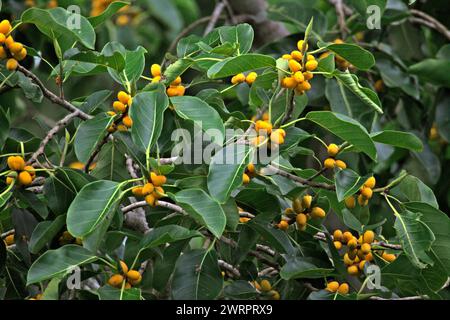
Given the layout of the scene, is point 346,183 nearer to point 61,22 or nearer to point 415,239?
point 415,239

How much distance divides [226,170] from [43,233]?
0.34 metres

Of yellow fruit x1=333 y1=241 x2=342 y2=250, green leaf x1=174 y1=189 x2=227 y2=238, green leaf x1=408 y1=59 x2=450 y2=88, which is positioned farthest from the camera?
green leaf x1=408 y1=59 x2=450 y2=88

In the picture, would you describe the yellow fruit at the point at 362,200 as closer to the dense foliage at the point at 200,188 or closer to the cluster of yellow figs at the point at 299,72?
the dense foliage at the point at 200,188

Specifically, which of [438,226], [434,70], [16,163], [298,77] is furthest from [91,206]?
[434,70]

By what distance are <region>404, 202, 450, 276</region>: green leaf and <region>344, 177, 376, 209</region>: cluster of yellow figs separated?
0.22ft

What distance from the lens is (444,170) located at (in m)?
2.84

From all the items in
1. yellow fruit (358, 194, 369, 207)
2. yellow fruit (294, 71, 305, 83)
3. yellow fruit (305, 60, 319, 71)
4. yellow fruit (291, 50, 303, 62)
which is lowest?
yellow fruit (358, 194, 369, 207)

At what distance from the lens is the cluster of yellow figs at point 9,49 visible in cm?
154

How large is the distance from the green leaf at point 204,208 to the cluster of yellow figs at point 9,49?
1.36 feet

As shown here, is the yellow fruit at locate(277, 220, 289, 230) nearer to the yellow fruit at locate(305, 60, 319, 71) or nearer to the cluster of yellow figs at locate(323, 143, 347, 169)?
the cluster of yellow figs at locate(323, 143, 347, 169)

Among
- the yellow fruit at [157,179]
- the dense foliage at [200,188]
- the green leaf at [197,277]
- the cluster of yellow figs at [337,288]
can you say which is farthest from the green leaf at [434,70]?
the yellow fruit at [157,179]

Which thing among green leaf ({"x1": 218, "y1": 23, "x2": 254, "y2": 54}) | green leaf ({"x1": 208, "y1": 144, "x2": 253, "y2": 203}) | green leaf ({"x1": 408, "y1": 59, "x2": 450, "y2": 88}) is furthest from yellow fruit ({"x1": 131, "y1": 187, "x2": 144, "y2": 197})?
green leaf ({"x1": 408, "y1": 59, "x2": 450, "y2": 88})

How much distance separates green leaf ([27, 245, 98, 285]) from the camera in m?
1.41

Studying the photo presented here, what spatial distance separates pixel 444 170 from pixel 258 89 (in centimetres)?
137
